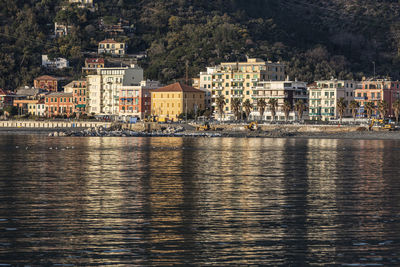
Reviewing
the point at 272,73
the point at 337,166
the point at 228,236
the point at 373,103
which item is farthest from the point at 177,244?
the point at 272,73

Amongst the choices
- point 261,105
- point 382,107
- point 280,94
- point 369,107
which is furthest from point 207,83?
point 382,107

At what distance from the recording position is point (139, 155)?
262ft

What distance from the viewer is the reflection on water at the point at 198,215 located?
88.8ft

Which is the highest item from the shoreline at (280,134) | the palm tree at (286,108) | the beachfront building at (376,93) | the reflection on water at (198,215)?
the beachfront building at (376,93)

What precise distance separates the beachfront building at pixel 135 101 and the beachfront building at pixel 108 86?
3.07m

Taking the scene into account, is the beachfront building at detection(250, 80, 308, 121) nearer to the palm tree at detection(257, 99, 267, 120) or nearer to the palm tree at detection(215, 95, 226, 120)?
the palm tree at detection(257, 99, 267, 120)

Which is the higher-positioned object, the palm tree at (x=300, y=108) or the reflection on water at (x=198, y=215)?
the palm tree at (x=300, y=108)

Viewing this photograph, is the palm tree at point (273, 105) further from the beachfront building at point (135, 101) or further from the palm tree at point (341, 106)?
the beachfront building at point (135, 101)

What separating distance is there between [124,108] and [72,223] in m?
151

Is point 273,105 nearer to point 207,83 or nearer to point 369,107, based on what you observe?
point 369,107

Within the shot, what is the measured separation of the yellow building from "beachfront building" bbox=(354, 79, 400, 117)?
3406cm

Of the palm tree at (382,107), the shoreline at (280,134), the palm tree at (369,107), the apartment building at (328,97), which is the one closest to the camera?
the shoreline at (280,134)

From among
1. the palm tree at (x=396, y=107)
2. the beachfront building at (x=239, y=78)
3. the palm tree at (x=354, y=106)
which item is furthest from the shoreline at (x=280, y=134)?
the beachfront building at (x=239, y=78)

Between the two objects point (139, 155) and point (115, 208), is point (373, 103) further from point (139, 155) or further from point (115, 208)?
point (115, 208)
